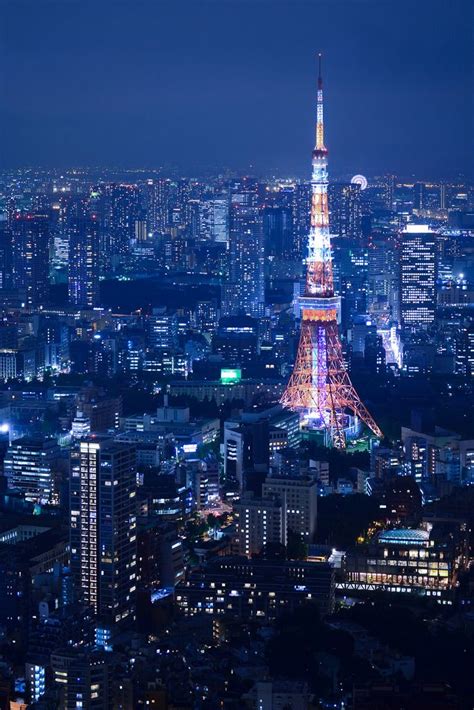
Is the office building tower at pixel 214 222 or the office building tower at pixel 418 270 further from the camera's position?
the office building tower at pixel 214 222

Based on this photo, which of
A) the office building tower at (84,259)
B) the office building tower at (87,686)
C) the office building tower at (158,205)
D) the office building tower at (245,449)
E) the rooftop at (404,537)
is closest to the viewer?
the office building tower at (87,686)

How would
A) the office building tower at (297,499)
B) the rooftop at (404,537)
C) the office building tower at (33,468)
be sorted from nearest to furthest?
the rooftop at (404,537) → the office building tower at (297,499) → the office building tower at (33,468)

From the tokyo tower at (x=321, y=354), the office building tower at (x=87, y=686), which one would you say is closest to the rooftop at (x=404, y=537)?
the office building tower at (x=87, y=686)

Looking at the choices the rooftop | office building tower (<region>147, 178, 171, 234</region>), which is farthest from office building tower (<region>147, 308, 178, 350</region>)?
the rooftop

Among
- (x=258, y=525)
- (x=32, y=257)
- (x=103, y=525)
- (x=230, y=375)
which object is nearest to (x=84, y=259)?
(x=32, y=257)

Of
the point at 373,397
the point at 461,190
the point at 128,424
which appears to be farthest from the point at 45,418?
the point at 461,190

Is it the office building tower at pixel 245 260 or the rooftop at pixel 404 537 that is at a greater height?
the office building tower at pixel 245 260

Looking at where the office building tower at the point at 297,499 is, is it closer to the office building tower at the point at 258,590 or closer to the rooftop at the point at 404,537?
the rooftop at the point at 404,537

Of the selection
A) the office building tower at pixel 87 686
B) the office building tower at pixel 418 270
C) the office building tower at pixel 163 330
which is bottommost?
the office building tower at pixel 87 686

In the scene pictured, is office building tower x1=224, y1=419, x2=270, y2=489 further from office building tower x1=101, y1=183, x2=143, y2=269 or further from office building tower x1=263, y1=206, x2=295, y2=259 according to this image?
office building tower x1=101, y1=183, x2=143, y2=269
